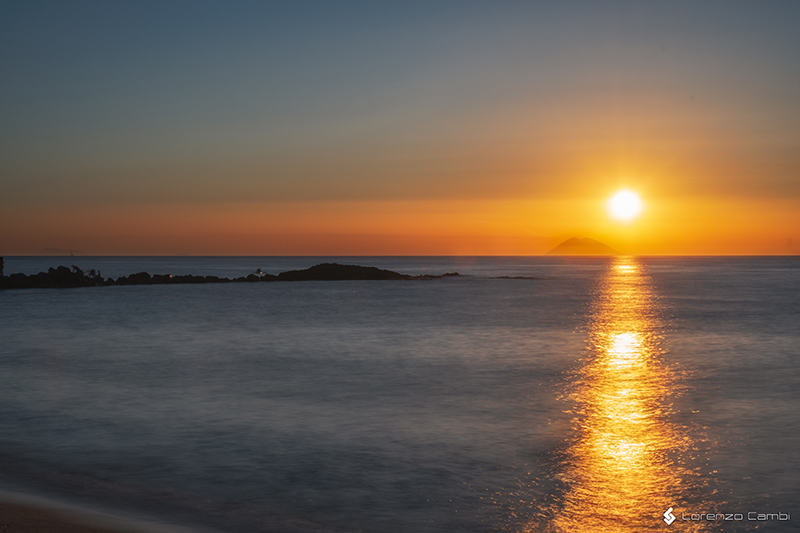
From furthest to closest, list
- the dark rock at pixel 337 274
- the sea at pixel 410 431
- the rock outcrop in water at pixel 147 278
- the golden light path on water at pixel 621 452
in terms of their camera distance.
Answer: the dark rock at pixel 337 274
the rock outcrop in water at pixel 147 278
the sea at pixel 410 431
the golden light path on water at pixel 621 452

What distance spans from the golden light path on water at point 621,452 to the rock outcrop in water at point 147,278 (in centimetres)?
7337

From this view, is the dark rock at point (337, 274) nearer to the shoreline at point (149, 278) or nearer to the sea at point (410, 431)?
the shoreline at point (149, 278)

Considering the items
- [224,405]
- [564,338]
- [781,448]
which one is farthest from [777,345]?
[224,405]

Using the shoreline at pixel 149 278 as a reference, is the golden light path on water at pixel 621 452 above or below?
below

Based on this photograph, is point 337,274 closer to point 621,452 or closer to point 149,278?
point 149,278

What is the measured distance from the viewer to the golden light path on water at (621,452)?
8.86 meters

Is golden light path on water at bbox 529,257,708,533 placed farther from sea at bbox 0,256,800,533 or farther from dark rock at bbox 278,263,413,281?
dark rock at bbox 278,263,413,281

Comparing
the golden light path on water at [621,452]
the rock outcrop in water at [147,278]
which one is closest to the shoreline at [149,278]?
the rock outcrop in water at [147,278]

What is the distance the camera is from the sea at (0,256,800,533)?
30.1ft

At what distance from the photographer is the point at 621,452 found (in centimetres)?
1199

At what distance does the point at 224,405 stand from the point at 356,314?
2953cm

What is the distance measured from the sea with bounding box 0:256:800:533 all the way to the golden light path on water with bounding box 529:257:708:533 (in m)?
0.05

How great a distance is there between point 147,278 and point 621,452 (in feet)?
296

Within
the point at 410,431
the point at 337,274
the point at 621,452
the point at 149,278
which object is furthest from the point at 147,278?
the point at 621,452
